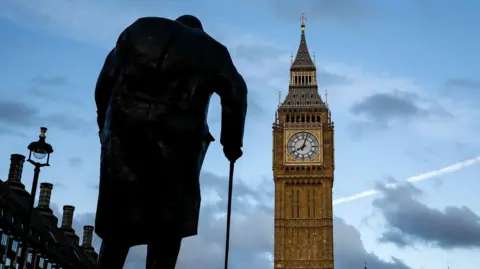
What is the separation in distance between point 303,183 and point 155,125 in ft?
239

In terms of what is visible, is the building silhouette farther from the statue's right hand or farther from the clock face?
the statue's right hand

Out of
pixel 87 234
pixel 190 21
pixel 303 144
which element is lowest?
pixel 190 21

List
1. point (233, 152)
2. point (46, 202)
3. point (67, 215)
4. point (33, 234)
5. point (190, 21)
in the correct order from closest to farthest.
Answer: point (233, 152) → point (190, 21) → point (33, 234) → point (46, 202) → point (67, 215)

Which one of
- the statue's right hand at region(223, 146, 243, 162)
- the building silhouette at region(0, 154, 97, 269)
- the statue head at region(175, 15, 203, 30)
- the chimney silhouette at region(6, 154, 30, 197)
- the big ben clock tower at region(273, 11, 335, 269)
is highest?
the big ben clock tower at region(273, 11, 335, 269)

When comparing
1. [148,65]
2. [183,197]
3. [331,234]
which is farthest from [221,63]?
[331,234]

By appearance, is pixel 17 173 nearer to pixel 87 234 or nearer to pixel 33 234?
pixel 33 234

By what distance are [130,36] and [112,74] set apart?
0.39 m

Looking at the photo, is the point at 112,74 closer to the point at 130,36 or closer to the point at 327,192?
the point at 130,36

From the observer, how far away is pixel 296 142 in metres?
78.8

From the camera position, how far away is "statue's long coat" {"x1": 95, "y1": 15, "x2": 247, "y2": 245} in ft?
20.3

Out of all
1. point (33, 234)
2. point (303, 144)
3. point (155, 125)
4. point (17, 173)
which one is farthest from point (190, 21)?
point (303, 144)

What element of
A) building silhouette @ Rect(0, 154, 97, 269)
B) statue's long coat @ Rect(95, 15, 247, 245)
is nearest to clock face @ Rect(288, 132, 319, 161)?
building silhouette @ Rect(0, 154, 97, 269)

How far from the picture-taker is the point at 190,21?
22.4 feet

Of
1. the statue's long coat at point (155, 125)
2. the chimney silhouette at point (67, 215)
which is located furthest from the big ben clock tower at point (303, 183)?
the statue's long coat at point (155, 125)
